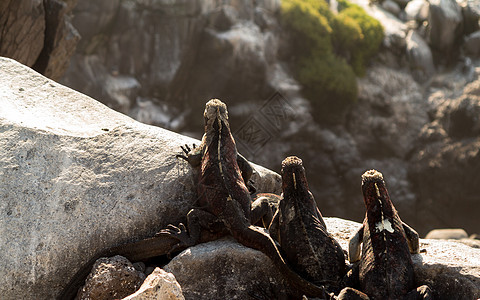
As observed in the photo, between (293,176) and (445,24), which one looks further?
(445,24)

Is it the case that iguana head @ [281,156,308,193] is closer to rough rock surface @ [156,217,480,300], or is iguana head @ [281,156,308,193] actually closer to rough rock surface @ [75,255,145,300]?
rough rock surface @ [156,217,480,300]

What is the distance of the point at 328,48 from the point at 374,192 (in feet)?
56.7

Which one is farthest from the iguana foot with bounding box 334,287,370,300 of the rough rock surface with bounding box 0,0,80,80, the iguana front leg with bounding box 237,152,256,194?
the rough rock surface with bounding box 0,0,80,80

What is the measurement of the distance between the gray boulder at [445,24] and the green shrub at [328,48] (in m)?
2.43

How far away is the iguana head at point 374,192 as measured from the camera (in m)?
4.59

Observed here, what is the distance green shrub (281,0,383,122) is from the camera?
20344 millimetres

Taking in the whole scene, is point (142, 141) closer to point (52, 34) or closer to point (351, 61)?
point (52, 34)

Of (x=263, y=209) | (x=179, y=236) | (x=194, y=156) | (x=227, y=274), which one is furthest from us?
(x=194, y=156)

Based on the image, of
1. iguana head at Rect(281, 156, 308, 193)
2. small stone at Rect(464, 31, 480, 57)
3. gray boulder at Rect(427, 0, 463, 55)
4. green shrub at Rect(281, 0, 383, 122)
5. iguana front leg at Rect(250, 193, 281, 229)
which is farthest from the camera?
gray boulder at Rect(427, 0, 463, 55)

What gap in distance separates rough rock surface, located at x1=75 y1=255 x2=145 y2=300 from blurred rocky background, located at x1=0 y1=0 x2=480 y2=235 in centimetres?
1337

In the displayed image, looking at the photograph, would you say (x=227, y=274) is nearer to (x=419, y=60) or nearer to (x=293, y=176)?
(x=293, y=176)

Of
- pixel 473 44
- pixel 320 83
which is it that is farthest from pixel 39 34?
pixel 473 44

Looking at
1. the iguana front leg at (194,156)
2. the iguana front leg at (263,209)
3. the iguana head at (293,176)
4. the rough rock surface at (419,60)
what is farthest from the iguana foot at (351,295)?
the rough rock surface at (419,60)

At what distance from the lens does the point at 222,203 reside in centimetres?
496
